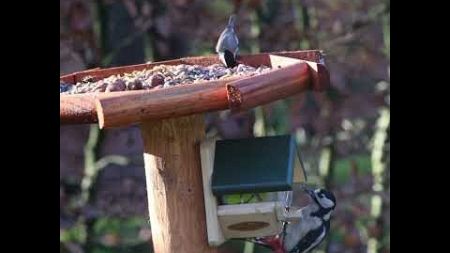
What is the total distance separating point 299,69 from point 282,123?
1.34 m

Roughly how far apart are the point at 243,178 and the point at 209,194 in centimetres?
8

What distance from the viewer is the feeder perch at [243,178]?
76.3 inches

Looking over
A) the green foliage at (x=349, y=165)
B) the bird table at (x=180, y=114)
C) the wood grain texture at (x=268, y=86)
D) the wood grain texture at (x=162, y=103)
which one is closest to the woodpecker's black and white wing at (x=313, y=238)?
the bird table at (x=180, y=114)

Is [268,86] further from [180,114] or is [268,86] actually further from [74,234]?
[74,234]

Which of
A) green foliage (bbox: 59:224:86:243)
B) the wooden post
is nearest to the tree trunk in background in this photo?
green foliage (bbox: 59:224:86:243)

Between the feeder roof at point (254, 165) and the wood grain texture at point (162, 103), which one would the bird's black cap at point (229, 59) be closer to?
the feeder roof at point (254, 165)

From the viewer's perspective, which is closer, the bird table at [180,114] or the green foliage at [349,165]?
the bird table at [180,114]

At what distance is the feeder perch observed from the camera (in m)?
1.94

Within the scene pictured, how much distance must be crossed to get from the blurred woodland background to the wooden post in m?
1.10

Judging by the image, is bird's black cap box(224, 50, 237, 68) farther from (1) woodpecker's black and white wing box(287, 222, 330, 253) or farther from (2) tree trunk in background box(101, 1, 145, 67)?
(2) tree trunk in background box(101, 1, 145, 67)
